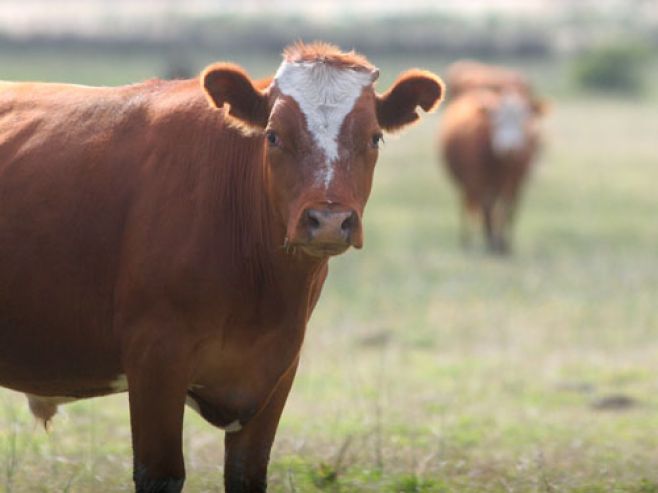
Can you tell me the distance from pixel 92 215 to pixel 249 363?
0.91 meters

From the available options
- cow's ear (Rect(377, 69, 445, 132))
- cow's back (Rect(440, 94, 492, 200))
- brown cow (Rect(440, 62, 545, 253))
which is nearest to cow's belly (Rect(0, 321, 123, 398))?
cow's ear (Rect(377, 69, 445, 132))

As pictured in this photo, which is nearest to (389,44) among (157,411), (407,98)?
(407,98)

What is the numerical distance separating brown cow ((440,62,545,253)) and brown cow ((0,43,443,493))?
15.0 m

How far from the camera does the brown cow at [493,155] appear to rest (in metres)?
22.6

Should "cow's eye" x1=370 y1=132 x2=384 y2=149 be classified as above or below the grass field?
above

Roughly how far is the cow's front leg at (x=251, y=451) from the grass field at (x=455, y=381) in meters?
0.54

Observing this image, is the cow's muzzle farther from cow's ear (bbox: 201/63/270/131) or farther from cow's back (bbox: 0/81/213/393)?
cow's back (bbox: 0/81/213/393)

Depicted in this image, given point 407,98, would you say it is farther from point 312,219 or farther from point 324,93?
point 312,219

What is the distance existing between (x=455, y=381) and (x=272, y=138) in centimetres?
660

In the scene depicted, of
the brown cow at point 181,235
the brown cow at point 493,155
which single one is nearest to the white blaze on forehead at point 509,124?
the brown cow at point 493,155

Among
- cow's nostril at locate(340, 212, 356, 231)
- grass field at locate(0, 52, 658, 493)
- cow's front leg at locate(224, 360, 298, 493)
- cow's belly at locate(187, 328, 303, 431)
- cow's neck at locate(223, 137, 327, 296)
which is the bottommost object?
grass field at locate(0, 52, 658, 493)

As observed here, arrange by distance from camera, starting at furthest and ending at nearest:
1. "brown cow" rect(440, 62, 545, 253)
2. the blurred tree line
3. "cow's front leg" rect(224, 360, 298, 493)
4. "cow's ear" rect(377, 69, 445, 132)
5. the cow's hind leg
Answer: the blurred tree line < the cow's hind leg < "brown cow" rect(440, 62, 545, 253) < "cow's front leg" rect(224, 360, 298, 493) < "cow's ear" rect(377, 69, 445, 132)

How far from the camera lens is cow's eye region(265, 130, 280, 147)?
6242mm

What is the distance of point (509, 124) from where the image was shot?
23.9 m
